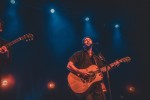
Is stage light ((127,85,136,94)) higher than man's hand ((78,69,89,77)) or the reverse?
higher

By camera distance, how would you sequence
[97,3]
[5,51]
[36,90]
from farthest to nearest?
[97,3]
[36,90]
[5,51]

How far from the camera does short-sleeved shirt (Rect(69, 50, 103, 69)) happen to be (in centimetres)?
579

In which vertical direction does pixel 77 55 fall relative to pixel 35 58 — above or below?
below

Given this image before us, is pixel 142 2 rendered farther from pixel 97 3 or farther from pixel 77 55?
pixel 77 55

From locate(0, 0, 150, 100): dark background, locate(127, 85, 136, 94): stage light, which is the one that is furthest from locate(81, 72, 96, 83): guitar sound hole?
locate(127, 85, 136, 94): stage light

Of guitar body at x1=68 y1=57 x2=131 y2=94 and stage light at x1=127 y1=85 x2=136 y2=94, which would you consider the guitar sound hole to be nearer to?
guitar body at x1=68 y1=57 x2=131 y2=94

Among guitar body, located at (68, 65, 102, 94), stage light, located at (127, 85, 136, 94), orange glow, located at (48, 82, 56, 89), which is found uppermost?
orange glow, located at (48, 82, 56, 89)

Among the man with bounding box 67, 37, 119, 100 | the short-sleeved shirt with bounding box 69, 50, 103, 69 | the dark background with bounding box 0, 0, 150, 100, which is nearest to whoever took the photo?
the man with bounding box 67, 37, 119, 100

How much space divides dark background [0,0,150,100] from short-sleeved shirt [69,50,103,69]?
3.95 meters

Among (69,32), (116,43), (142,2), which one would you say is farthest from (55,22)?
(142,2)

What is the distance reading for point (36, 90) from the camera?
987cm

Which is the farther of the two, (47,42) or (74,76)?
(47,42)

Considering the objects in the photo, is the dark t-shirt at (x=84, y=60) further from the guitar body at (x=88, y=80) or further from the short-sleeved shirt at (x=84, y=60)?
the guitar body at (x=88, y=80)

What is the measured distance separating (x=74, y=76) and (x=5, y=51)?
1.61 m
